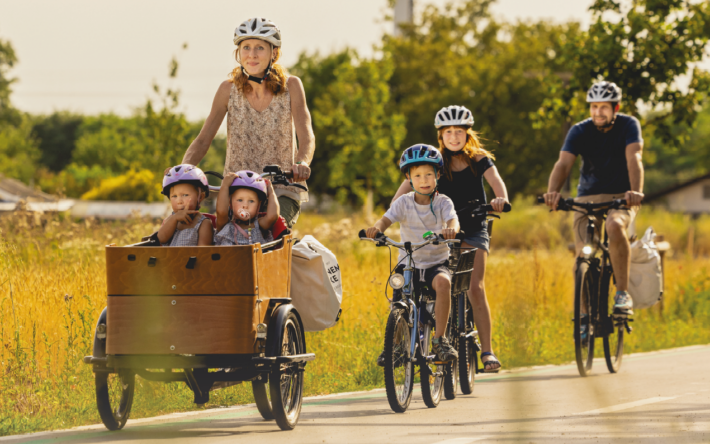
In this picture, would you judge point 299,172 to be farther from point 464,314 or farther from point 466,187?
point 464,314

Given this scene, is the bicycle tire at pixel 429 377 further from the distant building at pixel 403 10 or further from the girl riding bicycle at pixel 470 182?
the distant building at pixel 403 10

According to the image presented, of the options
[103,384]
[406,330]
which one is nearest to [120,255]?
[103,384]

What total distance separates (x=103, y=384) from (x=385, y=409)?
2078 millimetres

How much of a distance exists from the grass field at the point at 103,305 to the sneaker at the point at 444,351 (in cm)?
40

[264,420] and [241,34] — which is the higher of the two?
[241,34]

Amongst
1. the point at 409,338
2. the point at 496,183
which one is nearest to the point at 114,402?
the point at 409,338

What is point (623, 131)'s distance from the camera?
9.10 metres

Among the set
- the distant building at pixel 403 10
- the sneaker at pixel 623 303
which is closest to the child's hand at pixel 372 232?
the sneaker at pixel 623 303

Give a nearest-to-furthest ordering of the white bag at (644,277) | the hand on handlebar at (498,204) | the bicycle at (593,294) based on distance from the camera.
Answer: the hand on handlebar at (498,204) < the bicycle at (593,294) < the white bag at (644,277)

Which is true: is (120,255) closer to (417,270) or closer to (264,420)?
(264,420)

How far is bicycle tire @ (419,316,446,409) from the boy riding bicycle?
7cm

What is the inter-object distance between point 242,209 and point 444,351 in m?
1.76

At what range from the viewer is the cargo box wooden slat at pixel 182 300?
5.42 m

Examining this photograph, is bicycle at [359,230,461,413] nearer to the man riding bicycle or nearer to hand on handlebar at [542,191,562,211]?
hand on handlebar at [542,191,562,211]
